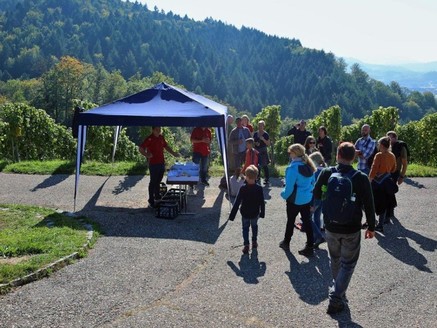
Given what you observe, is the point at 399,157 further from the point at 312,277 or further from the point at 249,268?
the point at 249,268

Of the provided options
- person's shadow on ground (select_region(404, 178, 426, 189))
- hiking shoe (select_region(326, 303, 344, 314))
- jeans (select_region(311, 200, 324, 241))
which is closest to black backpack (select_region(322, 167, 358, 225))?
hiking shoe (select_region(326, 303, 344, 314))

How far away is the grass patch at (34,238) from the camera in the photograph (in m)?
6.62

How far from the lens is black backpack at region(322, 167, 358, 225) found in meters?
5.16

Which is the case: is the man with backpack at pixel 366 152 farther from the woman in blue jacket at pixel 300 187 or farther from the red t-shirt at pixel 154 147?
the red t-shirt at pixel 154 147

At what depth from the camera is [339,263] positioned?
574 centimetres

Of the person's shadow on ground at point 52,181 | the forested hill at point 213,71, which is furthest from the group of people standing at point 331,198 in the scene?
the forested hill at point 213,71

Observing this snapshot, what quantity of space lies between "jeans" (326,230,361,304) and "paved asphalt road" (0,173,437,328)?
Result: 0.92 ft

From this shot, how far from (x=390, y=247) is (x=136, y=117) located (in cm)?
564

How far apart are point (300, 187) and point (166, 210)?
11.3 ft

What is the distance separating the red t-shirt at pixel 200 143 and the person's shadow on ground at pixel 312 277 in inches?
203

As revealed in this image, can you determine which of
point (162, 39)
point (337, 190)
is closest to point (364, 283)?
point (337, 190)

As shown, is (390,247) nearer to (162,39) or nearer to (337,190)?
(337,190)

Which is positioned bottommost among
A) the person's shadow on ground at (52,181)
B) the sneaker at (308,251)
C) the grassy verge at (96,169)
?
the person's shadow on ground at (52,181)

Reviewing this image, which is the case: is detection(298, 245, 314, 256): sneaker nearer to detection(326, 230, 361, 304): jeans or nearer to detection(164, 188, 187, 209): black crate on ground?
detection(326, 230, 361, 304): jeans
